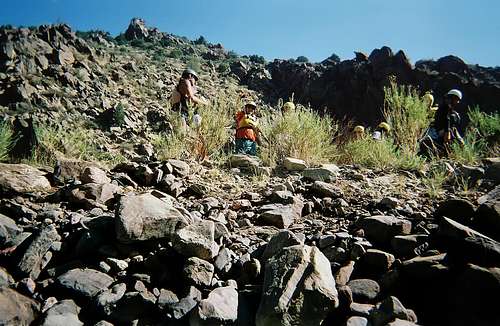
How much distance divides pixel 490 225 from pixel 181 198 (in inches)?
77.2

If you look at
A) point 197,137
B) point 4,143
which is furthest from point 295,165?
Result: point 4,143

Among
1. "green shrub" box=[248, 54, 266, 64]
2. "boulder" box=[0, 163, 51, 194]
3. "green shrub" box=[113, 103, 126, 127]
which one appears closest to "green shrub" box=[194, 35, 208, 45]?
"green shrub" box=[248, 54, 266, 64]

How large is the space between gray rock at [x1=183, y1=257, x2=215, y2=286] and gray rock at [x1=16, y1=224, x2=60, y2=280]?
2.51ft

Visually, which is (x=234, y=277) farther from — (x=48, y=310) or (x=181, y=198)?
(x=181, y=198)

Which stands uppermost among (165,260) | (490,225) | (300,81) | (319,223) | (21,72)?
(300,81)

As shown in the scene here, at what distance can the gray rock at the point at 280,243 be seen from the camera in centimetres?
170

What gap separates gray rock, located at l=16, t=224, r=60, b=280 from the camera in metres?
1.67

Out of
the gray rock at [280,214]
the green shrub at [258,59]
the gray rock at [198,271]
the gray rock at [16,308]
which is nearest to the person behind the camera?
the gray rock at [16,308]

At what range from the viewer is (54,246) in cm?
182

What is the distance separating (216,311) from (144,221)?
67cm

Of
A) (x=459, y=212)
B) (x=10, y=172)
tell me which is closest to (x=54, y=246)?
(x=10, y=172)

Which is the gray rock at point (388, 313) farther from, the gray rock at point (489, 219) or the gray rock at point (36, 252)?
the gray rock at point (36, 252)

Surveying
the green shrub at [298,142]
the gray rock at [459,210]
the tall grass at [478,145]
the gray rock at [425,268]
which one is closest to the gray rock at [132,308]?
the gray rock at [425,268]

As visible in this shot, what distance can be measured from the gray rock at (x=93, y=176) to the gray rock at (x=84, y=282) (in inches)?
41.9
